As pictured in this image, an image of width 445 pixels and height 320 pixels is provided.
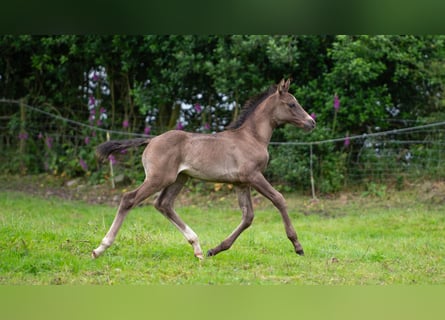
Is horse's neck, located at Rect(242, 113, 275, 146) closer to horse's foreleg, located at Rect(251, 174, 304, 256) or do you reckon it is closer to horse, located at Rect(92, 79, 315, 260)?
horse, located at Rect(92, 79, 315, 260)

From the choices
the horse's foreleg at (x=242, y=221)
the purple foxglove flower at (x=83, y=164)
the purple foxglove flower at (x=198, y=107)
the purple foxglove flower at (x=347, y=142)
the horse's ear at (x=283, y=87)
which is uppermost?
the purple foxglove flower at (x=198, y=107)

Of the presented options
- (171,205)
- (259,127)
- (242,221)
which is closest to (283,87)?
(259,127)

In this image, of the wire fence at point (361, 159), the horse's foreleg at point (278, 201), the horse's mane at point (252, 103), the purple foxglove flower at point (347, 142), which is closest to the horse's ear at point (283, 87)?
the horse's mane at point (252, 103)

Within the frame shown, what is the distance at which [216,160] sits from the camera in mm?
6832

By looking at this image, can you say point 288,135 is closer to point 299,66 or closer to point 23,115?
point 299,66

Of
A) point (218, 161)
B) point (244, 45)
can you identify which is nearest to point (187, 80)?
point (244, 45)

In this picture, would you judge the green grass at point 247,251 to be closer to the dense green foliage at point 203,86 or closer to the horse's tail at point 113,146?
the horse's tail at point 113,146

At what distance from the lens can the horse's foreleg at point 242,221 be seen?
6.84 m

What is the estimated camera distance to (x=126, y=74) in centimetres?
1625

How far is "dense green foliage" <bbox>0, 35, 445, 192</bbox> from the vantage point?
13.0 m

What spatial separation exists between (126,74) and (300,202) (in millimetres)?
6675

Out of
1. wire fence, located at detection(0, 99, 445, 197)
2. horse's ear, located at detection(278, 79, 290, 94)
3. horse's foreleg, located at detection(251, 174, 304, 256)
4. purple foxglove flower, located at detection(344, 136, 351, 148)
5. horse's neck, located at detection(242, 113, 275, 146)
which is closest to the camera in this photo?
horse's foreleg, located at detection(251, 174, 304, 256)

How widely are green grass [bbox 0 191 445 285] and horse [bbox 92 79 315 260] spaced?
15.2 inches

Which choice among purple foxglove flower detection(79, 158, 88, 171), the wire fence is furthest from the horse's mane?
purple foxglove flower detection(79, 158, 88, 171)
